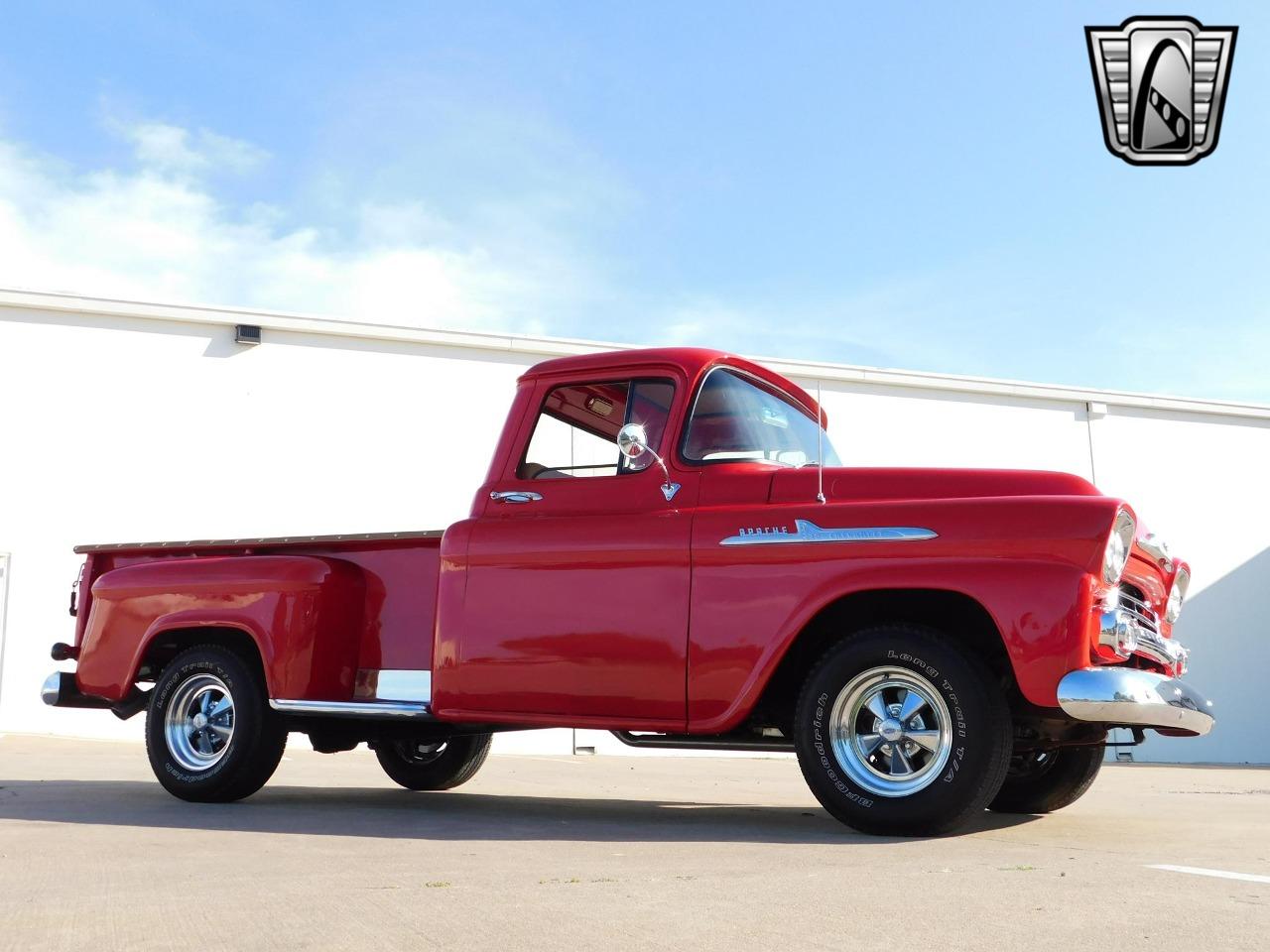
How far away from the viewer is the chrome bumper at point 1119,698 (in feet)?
15.1

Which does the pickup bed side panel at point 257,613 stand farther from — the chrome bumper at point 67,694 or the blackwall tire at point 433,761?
the blackwall tire at point 433,761

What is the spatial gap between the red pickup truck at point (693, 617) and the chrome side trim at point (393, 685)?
0.01 meters

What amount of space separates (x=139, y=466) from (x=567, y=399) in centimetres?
1242

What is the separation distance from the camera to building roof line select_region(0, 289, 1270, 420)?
17.0 metres

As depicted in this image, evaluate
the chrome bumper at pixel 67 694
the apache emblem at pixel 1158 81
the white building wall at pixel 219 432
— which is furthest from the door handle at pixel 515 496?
the white building wall at pixel 219 432

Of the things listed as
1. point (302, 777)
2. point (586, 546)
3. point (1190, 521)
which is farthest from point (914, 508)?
point (1190, 521)

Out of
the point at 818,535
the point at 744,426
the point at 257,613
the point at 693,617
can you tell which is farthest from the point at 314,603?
the point at 818,535

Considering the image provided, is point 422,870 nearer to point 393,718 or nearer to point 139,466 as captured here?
point 393,718

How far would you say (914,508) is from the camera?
5102mm

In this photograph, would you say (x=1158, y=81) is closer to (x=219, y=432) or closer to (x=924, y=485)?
(x=924, y=485)

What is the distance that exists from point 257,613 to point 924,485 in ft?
11.1

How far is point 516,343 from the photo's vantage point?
61.0ft

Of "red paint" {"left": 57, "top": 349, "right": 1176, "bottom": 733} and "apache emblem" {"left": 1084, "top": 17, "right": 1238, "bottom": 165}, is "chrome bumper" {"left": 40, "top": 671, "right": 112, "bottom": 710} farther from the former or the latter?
"apache emblem" {"left": 1084, "top": 17, "right": 1238, "bottom": 165}

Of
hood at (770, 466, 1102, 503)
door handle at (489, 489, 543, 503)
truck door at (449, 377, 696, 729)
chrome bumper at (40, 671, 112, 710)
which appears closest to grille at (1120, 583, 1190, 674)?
hood at (770, 466, 1102, 503)
